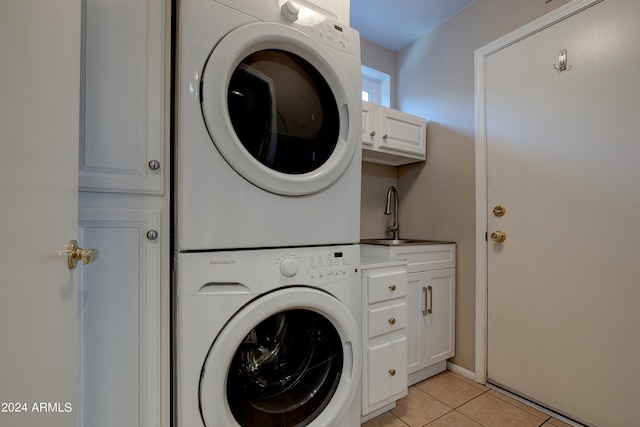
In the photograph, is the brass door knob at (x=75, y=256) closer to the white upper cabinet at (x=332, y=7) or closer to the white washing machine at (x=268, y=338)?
the white washing machine at (x=268, y=338)

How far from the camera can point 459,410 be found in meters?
1.39

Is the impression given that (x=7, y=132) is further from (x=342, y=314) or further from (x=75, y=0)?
(x=342, y=314)

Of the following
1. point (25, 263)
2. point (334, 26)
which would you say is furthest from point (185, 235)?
point (334, 26)

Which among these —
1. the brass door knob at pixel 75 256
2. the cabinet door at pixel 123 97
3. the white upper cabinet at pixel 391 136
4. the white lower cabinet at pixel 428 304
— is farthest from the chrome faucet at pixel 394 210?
the brass door knob at pixel 75 256

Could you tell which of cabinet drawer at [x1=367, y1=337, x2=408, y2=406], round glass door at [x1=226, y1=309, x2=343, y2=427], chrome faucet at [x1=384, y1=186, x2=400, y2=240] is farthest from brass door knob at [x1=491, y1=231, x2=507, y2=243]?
round glass door at [x1=226, y1=309, x2=343, y2=427]

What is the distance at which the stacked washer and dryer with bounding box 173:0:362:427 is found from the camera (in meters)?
0.75

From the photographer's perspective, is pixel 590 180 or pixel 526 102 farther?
pixel 526 102

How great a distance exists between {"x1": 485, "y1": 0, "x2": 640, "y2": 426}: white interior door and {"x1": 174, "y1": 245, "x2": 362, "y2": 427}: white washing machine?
1115 mm

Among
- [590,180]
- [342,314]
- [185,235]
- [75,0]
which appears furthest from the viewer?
[590,180]

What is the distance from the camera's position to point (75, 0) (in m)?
0.62

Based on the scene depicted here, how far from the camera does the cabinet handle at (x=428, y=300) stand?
1634 mm

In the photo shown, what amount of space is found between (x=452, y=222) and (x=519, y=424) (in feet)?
3.66

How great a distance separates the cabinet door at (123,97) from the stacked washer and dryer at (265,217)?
80 millimetres

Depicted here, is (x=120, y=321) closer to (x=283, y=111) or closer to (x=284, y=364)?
(x=284, y=364)
